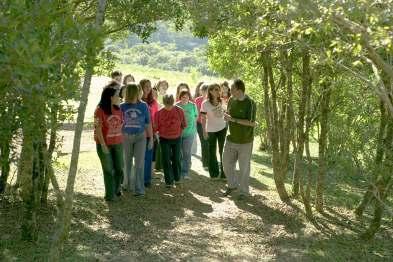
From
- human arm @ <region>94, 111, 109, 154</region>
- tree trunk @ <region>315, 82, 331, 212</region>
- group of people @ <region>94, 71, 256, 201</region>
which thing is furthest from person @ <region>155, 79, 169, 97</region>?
tree trunk @ <region>315, 82, 331, 212</region>

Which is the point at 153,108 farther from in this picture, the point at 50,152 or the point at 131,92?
the point at 50,152

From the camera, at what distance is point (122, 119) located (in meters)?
8.80

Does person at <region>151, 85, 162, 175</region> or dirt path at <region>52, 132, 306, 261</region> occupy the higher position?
person at <region>151, 85, 162, 175</region>

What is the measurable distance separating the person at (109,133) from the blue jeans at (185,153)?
91.0 inches

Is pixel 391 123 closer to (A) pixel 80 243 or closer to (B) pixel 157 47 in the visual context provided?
(A) pixel 80 243

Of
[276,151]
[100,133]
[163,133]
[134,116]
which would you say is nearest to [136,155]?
[134,116]

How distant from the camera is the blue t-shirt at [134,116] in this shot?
29.6ft

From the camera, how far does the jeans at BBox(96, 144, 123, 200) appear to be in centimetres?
857

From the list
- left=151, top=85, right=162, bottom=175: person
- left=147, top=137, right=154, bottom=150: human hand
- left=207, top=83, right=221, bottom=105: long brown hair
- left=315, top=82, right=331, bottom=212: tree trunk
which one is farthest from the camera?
left=207, top=83, right=221, bottom=105: long brown hair

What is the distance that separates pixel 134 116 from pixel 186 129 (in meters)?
1.94

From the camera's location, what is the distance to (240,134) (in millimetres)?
9539

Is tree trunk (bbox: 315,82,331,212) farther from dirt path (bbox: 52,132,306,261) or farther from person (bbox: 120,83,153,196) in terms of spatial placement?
person (bbox: 120,83,153,196)

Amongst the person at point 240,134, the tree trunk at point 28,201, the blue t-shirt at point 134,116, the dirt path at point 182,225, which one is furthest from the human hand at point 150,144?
the tree trunk at point 28,201

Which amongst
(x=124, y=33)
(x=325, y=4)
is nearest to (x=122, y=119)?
(x=124, y=33)
